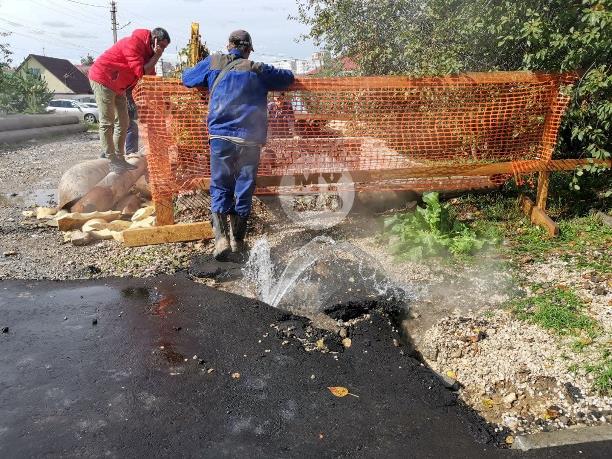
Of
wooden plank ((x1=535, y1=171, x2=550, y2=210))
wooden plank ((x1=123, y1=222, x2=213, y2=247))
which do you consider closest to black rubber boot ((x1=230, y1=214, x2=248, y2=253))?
wooden plank ((x1=123, y1=222, x2=213, y2=247))

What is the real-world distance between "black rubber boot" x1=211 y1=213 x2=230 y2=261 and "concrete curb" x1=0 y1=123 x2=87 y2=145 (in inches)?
571

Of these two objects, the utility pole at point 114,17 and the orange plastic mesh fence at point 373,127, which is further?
the utility pole at point 114,17

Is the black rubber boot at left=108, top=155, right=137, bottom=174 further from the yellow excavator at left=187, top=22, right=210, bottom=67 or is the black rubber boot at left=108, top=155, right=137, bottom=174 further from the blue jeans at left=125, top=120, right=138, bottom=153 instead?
the yellow excavator at left=187, top=22, right=210, bottom=67

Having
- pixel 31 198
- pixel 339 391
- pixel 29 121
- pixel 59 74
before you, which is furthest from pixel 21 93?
pixel 59 74

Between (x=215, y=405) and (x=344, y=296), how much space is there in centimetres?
167

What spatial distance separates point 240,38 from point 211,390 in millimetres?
3455

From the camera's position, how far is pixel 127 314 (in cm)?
428

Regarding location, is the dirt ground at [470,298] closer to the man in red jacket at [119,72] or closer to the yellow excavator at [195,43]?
the man in red jacket at [119,72]

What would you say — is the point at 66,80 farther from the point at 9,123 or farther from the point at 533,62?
the point at 533,62

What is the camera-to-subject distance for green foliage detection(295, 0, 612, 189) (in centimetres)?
530

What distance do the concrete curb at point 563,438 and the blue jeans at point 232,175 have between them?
338 centimetres

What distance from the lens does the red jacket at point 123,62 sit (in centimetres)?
665

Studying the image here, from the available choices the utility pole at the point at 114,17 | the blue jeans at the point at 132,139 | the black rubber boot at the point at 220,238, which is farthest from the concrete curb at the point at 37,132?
the utility pole at the point at 114,17

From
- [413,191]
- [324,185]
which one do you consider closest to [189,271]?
[324,185]
